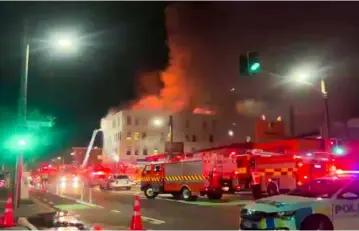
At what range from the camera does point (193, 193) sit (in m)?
23.1

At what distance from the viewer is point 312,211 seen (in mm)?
8883

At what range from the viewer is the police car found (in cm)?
883

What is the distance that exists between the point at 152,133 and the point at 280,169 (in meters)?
53.3

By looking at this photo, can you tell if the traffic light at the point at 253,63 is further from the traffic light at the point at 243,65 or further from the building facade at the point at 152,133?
the building facade at the point at 152,133

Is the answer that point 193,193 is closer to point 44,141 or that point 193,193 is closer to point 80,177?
point 44,141

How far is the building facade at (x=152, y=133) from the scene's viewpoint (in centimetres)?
7262

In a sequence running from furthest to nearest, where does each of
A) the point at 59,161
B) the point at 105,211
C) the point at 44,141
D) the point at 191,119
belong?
the point at 59,161, the point at 191,119, the point at 44,141, the point at 105,211

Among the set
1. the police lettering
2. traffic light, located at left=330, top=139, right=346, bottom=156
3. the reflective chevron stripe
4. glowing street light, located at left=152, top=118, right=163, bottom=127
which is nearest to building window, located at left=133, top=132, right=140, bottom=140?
glowing street light, located at left=152, top=118, right=163, bottom=127

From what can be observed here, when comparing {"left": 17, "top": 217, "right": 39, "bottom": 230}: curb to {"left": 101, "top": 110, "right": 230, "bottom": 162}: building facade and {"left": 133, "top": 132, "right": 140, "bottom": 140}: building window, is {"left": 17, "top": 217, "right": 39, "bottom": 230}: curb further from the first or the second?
{"left": 133, "top": 132, "right": 140, "bottom": 140}: building window

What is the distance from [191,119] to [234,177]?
5215 cm

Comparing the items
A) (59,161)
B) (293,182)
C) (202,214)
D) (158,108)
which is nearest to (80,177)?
(158,108)

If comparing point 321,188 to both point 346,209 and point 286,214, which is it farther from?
point 286,214

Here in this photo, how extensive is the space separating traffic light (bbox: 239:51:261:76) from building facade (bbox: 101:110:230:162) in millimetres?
53312

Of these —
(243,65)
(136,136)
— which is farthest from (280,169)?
(136,136)
